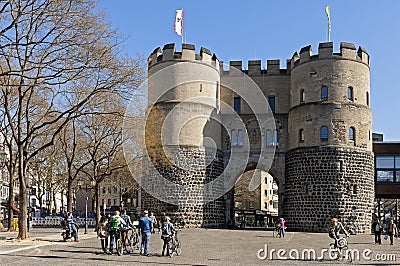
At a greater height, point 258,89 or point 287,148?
point 258,89

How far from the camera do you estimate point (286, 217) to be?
52438 mm

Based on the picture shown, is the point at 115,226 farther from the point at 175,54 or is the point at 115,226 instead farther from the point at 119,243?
the point at 175,54

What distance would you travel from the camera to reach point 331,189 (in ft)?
162

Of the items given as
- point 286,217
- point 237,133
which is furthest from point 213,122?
point 286,217

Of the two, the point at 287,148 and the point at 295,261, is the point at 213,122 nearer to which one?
the point at 287,148

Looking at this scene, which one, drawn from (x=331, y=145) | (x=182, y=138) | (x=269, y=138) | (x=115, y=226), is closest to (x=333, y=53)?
(x=331, y=145)

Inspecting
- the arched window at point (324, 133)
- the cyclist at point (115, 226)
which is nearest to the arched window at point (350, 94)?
the arched window at point (324, 133)

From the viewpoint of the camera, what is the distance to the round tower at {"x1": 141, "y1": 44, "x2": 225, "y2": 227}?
51.6 metres

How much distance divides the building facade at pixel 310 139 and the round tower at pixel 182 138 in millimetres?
84

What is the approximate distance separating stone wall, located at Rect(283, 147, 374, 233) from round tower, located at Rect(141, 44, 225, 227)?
7.30 m

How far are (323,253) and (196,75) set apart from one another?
29.8 m

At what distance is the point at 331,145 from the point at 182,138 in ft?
38.7

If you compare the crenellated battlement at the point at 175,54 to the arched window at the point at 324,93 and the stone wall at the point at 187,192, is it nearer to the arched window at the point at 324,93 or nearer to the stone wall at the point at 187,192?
the stone wall at the point at 187,192

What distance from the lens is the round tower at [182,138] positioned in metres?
51.6
